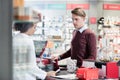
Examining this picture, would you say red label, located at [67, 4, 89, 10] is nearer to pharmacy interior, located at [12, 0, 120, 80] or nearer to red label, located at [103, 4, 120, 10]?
pharmacy interior, located at [12, 0, 120, 80]

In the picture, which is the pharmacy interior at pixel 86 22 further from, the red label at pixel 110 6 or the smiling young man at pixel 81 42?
the smiling young man at pixel 81 42

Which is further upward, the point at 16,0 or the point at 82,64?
the point at 16,0

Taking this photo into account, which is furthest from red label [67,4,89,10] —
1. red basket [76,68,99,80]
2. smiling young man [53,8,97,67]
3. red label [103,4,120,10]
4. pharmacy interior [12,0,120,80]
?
red basket [76,68,99,80]

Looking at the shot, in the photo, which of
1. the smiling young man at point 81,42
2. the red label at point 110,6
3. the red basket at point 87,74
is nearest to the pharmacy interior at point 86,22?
the red label at point 110,6

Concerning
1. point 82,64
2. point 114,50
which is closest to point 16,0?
point 82,64

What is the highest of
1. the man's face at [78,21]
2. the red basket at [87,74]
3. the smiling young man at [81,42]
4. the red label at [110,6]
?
the red label at [110,6]

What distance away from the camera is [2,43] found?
39.6 inches

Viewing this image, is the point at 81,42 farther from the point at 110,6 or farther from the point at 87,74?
the point at 110,6

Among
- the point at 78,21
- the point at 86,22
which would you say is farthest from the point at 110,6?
the point at 78,21

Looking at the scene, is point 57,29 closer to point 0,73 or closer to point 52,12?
point 52,12

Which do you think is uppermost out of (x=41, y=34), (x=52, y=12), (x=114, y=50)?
(x=52, y=12)

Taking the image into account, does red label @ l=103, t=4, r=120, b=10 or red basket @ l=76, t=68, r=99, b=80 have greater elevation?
red label @ l=103, t=4, r=120, b=10

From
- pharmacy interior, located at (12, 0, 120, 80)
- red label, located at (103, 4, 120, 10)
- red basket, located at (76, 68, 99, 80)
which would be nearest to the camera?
red basket, located at (76, 68, 99, 80)

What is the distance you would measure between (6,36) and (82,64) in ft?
7.25
